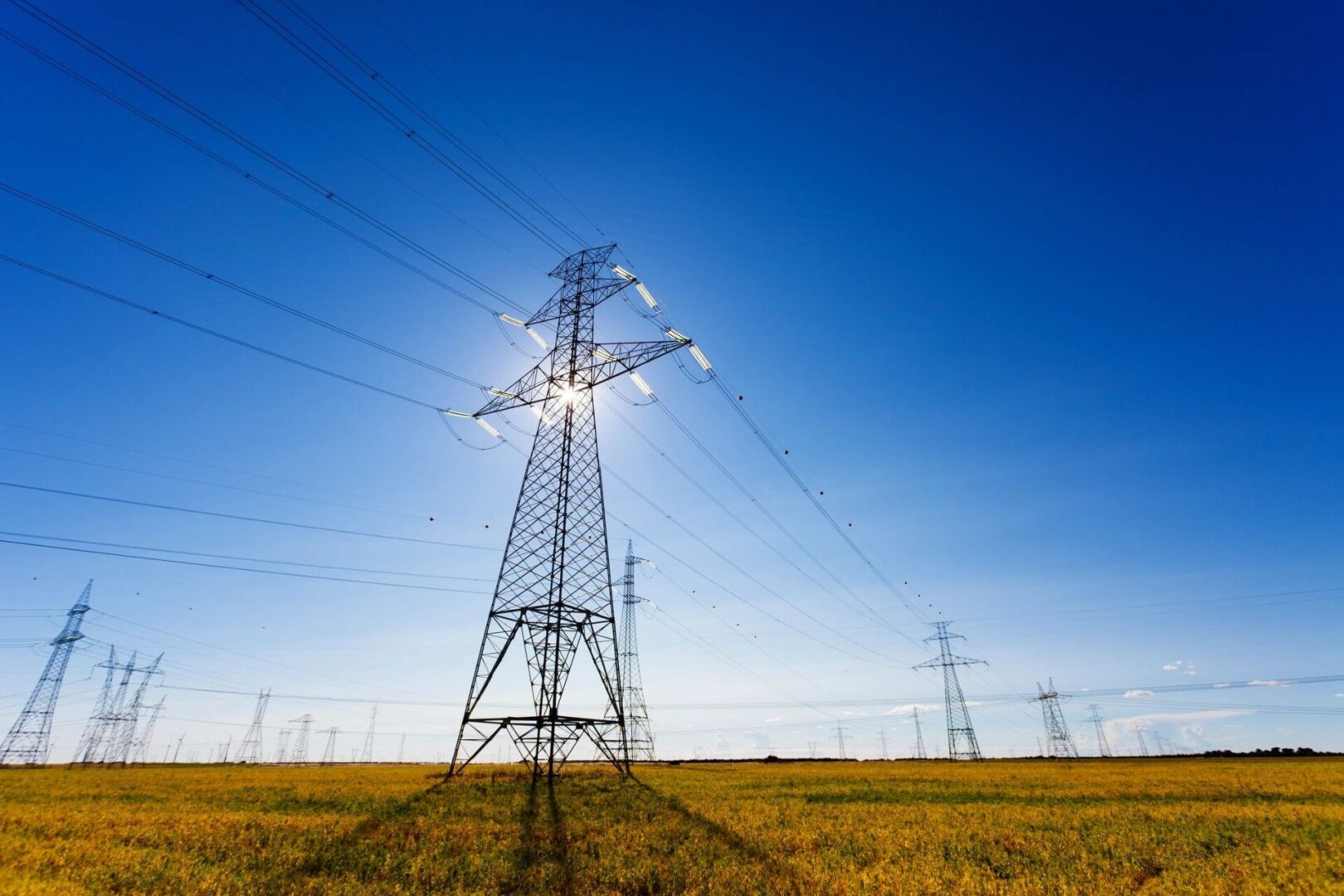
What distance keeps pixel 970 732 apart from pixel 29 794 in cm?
9316

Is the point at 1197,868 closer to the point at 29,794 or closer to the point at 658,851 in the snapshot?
the point at 658,851

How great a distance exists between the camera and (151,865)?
27.9 feet

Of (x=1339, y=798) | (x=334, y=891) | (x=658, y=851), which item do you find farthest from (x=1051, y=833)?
(x=1339, y=798)

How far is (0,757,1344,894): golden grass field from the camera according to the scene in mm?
8352

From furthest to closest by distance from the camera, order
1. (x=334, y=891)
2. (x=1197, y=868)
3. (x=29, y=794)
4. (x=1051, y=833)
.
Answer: (x=29, y=794) → (x=1051, y=833) → (x=1197, y=868) → (x=334, y=891)

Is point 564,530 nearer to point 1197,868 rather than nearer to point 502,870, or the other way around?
point 502,870

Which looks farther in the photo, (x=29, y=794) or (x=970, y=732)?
(x=970, y=732)

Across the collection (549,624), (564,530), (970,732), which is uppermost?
(564,530)

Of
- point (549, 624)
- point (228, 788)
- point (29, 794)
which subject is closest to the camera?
point (29, 794)

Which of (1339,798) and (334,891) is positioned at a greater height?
(334,891)

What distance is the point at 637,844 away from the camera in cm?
1100

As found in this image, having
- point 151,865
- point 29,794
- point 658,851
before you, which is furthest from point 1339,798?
point 29,794

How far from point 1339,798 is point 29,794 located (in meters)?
50.9

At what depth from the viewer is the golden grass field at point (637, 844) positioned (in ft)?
27.4
